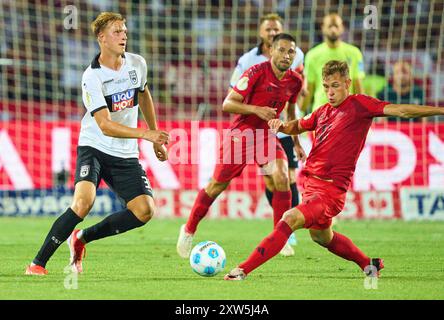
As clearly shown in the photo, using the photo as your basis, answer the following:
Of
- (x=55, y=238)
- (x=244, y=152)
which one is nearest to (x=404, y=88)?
(x=244, y=152)

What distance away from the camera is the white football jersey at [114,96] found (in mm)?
7188

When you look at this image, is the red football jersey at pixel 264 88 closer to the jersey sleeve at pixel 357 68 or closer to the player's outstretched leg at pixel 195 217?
the player's outstretched leg at pixel 195 217

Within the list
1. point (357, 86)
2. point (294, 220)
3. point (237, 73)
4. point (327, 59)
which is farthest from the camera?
point (327, 59)

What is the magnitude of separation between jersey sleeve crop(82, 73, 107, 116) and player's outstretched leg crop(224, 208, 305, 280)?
160cm

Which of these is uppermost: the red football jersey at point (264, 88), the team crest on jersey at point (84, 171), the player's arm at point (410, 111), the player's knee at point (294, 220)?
the red football jersey at point (264, 88)

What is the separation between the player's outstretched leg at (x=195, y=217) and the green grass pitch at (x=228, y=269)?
0.16 meters

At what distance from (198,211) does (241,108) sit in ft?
3.80

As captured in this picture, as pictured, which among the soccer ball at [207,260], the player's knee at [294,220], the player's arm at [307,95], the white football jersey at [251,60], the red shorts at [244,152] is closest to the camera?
the player's knee at [294,220]

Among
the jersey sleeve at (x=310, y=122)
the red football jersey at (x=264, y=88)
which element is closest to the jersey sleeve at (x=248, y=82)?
the red football jersey at (x=264, y=88)

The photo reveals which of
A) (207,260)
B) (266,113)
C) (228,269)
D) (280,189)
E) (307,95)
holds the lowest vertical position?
(228,269)

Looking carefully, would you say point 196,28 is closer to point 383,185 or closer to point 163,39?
point 163,39

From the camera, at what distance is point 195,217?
885 cm

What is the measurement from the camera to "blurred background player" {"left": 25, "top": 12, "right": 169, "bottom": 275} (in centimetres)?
716

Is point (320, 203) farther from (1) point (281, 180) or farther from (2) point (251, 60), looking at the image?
(2) point (251, 60)
